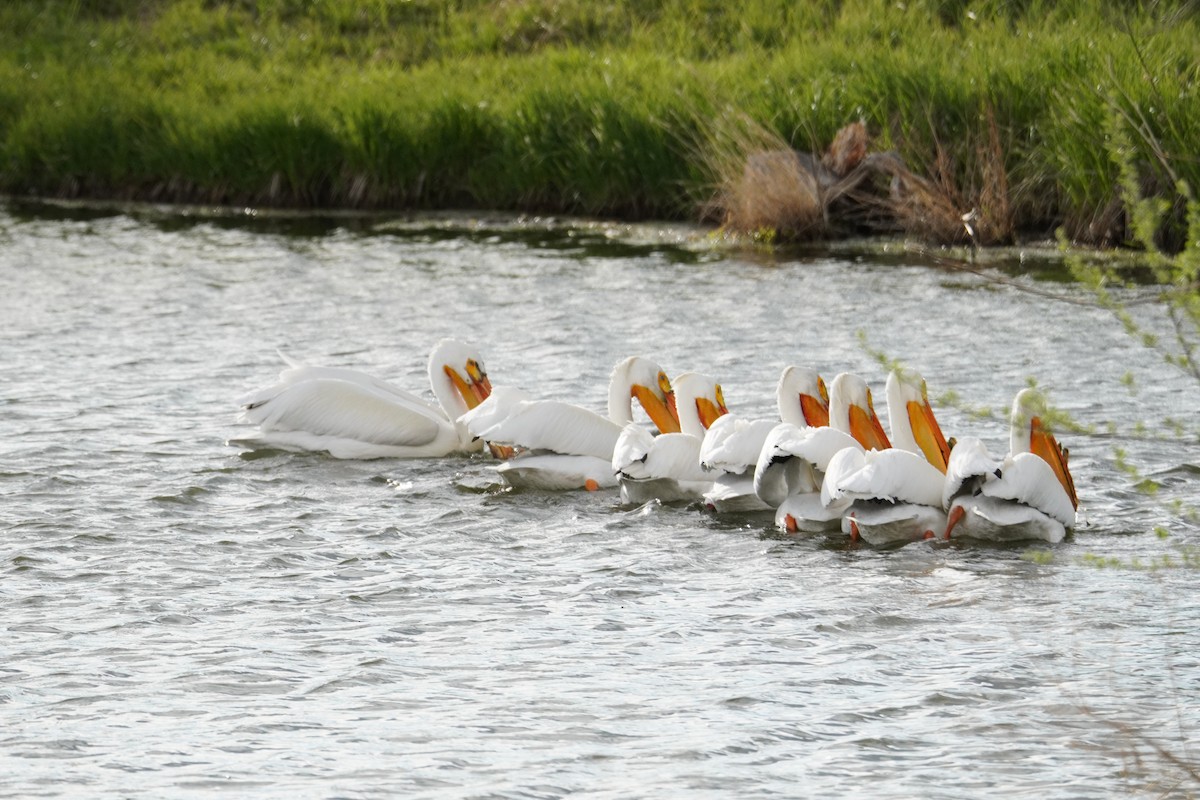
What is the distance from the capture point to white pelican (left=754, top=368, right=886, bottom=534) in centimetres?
614

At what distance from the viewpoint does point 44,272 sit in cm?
1370

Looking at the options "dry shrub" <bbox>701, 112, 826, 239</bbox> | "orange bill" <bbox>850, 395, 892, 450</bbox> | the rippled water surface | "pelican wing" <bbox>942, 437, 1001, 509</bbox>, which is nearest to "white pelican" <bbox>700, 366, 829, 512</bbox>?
the rippled water surface

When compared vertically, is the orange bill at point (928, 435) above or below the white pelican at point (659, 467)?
above

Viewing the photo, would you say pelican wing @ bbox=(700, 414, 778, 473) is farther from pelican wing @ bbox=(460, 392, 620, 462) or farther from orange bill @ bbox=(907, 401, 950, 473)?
pelican wing @ bbox=(460, 392, 620, 462)

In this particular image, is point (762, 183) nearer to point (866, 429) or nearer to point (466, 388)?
point (466, 388)

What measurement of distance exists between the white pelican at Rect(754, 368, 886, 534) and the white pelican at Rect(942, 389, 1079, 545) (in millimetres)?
384

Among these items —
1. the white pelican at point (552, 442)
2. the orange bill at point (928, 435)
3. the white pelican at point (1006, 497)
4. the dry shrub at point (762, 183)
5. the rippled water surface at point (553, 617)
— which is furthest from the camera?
the dry shrub at point (762, 183)

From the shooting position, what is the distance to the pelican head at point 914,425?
652 cm

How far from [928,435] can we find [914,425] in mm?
75

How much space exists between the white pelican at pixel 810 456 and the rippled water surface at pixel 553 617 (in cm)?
13

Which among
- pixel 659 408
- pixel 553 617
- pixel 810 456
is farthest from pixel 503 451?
pixel 553 617

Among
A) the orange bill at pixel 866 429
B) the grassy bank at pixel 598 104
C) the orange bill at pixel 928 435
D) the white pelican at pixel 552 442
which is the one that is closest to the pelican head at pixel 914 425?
the orange bill at pixel 928 435

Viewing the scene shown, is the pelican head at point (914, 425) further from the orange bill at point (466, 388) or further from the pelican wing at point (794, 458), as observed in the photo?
the orange bill at point (466, 388)

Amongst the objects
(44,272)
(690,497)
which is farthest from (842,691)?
(44,272)
